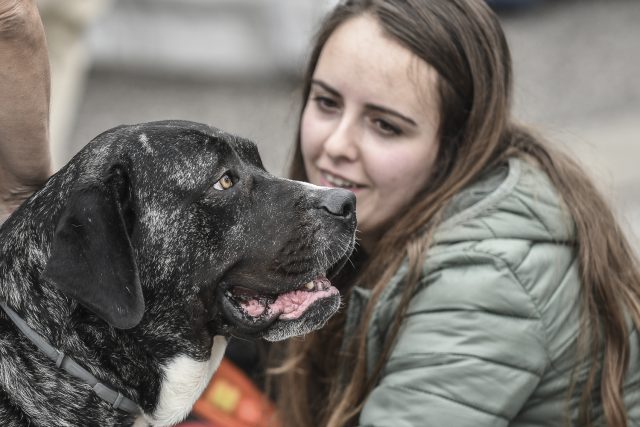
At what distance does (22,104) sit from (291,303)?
3.12 feet

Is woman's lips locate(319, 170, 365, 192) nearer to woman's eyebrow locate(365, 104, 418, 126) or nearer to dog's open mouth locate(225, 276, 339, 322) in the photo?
woman's eyebrow locate(365, 104, 418, 126)

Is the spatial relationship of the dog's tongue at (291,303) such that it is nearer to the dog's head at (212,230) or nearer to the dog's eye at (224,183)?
the dog's head at (212,230)

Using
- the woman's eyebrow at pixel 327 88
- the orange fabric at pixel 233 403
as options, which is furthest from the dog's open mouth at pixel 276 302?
the orange fabric at pixel 233 403

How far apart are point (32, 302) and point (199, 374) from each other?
→ 55cm

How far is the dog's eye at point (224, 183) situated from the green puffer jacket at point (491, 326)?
0.77 metres

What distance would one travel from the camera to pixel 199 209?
8.95 feet

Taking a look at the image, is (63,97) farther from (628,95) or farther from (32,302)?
(628,95)

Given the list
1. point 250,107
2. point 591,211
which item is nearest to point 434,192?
point 591,211

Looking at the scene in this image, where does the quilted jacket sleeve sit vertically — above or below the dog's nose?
below

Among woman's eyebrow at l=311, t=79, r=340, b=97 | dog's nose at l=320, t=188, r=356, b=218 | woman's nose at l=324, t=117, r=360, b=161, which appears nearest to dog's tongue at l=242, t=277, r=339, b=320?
dog's nose at l=320, t=188, r=356, b=218

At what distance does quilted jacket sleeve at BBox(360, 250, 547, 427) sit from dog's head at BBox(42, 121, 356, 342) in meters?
0.42

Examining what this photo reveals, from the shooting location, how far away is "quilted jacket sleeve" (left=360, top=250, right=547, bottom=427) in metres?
2.99

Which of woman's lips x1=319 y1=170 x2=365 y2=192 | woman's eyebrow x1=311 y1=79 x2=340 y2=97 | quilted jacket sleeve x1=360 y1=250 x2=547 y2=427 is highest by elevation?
woman's eyebrow x1=311 y1=79 x2=340 y2=97

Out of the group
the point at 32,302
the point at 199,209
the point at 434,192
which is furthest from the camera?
the point at 434,192
